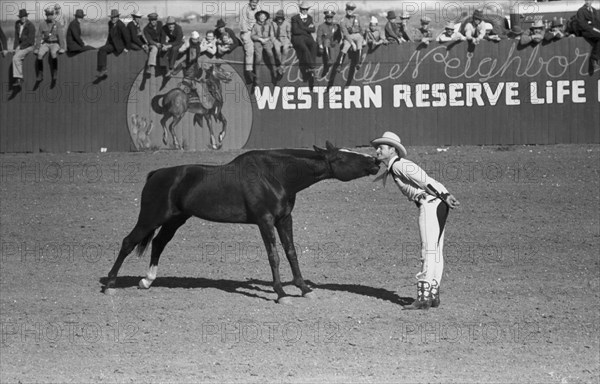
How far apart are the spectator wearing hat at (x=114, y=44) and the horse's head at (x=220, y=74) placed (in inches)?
84.5

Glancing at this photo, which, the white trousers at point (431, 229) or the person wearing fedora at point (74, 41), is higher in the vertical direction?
the person wearing fedora at point (74, 41)

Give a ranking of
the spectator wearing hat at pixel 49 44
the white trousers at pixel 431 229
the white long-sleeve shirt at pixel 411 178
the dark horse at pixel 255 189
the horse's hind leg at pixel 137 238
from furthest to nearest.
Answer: the spectator wearing hat at pixel 49 44 < the horse's hind leg at pixel 137 238 < the dark horse at pixel 255 189 < the white trousers at pixel 431 229 < the white long-sleeve shirt at pixel 411 178

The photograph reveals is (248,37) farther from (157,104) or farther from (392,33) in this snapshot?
(392,33)

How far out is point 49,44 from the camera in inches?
1012

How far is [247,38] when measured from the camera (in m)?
24.9

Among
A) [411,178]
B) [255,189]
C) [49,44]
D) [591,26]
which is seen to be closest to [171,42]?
[49,44]

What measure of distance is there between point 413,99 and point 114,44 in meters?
6.93

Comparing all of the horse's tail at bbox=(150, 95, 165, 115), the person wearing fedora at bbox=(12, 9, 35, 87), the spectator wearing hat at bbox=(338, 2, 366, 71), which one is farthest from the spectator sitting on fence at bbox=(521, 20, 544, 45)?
the person wearing fedora at bbox=(12, 9, 35, 87)

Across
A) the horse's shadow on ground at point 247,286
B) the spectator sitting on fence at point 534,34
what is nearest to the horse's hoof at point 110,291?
the horse's shadow on ground at point 247,286

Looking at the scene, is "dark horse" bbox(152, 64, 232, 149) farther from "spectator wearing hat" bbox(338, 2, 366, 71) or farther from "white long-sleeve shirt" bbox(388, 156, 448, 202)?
"white long-sleeve shirt" bbox(388, 156, 448, 202)

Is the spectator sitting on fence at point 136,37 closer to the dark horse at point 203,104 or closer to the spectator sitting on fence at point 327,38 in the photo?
the dark horse at point 203,104

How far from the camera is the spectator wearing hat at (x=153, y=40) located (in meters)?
25.0

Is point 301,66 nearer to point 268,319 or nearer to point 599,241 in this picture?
point 599,241

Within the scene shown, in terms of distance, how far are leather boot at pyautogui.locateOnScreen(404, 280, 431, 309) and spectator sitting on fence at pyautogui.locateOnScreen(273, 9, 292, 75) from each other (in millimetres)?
12437
